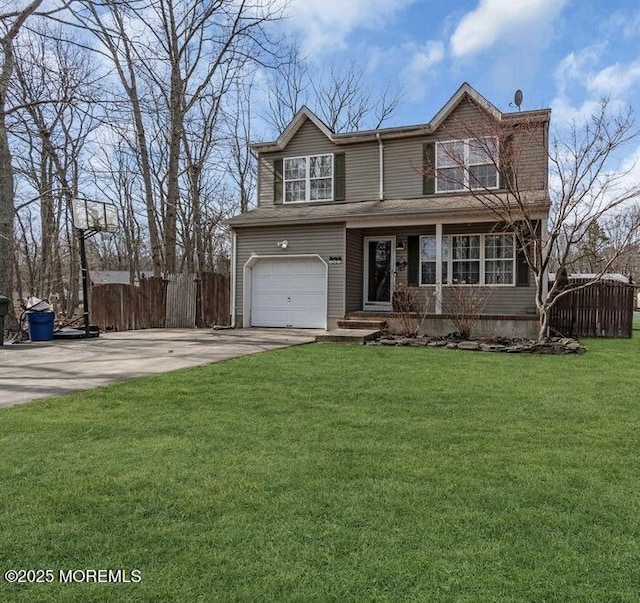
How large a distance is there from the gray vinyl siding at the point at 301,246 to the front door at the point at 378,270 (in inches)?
56.7

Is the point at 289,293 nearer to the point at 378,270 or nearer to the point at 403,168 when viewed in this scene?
the point at 378,270

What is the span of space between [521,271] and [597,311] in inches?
93.2

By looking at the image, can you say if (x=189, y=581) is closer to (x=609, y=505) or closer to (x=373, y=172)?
(x=609, y=505)

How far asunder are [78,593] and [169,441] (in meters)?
2.02

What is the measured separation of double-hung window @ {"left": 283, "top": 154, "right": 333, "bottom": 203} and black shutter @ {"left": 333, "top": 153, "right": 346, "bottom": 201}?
131mm

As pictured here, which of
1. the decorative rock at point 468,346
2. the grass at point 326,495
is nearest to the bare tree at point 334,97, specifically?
the decorative rock at point 468,346

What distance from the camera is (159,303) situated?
16.7 meters

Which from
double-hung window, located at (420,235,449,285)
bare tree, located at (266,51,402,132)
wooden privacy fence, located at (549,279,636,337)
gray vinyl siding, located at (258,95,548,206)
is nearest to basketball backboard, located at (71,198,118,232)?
gray vinyl siding, located at (258,95,548,206)

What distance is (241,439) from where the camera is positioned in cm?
421

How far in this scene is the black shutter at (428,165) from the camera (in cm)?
1437

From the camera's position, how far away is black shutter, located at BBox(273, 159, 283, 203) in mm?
16141

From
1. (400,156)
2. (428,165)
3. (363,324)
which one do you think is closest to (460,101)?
(428,165)

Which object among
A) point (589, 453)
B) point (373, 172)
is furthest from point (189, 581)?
point (373, 172)

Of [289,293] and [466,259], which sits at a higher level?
[466,259]
